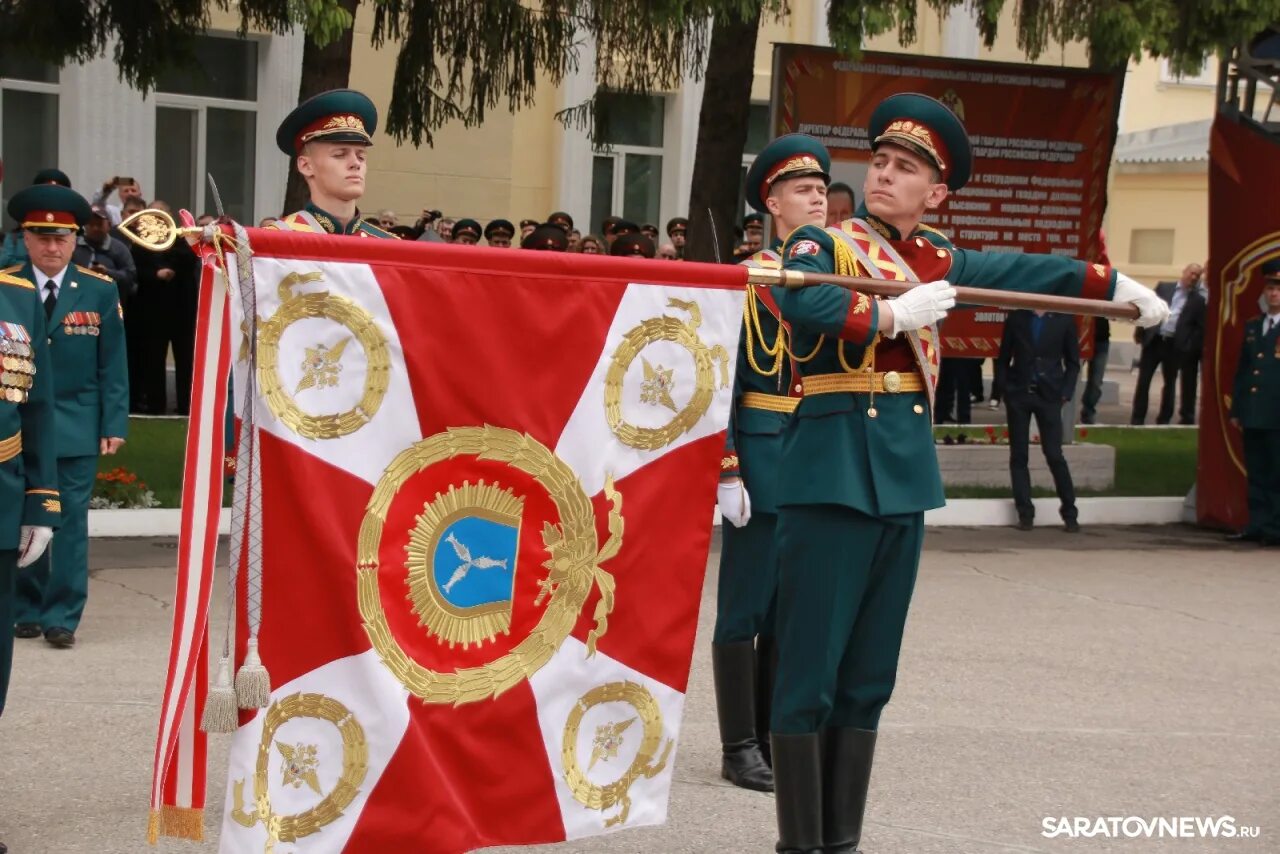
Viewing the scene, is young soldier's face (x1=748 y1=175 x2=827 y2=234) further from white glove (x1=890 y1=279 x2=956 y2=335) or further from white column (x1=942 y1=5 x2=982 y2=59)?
white column (x1=942 y1=5 x2=982 y2=59)

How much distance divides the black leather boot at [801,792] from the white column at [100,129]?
14770 mm

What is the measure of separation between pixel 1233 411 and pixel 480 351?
9.72m

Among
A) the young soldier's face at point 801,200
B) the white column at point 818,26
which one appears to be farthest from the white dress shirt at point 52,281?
the white column at point 818,26

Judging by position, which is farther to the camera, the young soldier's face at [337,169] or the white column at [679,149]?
the white column at [679,149]

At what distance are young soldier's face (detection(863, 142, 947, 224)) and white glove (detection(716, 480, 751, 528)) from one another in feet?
4.01

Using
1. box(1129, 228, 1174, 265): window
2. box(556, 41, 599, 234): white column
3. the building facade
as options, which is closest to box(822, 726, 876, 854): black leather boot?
the building facade

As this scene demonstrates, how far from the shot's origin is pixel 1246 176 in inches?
504

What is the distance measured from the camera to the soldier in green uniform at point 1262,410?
1248 centimetres

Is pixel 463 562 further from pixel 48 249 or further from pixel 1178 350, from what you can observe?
pixel 1178 350

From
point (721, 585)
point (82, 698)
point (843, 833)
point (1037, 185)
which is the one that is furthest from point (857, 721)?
point (1037, 185)

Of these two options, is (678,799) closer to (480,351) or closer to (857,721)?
(857,721)

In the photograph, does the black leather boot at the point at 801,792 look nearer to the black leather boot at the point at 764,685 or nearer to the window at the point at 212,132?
the black leather boot at the point at 764,685

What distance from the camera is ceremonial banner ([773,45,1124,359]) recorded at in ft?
45.2

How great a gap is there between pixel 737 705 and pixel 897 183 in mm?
2021
